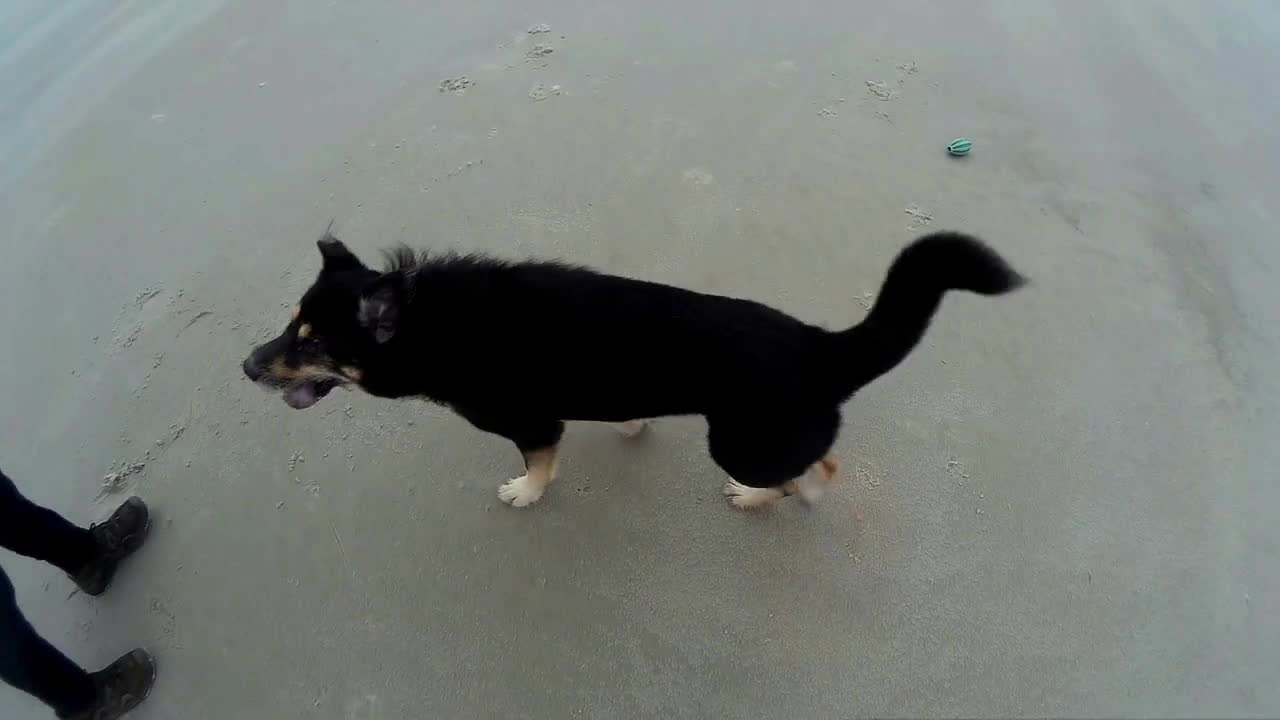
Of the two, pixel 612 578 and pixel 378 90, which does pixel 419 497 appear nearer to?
pixel 612 578

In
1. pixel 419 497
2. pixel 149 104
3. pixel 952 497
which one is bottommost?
pixel 952 497

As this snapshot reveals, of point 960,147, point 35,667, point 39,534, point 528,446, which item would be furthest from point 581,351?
point 960,147

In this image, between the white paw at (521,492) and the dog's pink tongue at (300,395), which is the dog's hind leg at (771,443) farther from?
the dog's pink tongue at (300,395)

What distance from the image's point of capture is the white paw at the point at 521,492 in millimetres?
2904

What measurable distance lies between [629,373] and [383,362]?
100 centimetres

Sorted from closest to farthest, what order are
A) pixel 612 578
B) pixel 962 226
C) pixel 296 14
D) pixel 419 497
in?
pixel 612 578 → pixel 419 497 → pixel 962 226 → pixel 296 14

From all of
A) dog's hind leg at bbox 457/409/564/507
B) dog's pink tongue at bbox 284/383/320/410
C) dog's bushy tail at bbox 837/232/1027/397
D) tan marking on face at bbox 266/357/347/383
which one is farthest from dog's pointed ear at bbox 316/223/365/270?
dog's bushy tail at bbox 837/232/1027/397

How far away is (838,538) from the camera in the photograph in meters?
2.77

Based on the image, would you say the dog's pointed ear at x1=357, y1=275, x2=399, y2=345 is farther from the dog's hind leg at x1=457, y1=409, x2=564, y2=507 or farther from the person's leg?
the person's leg

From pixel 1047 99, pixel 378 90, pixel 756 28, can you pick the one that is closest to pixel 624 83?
pixel 756 28

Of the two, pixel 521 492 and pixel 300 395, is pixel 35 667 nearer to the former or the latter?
pixel 300 395

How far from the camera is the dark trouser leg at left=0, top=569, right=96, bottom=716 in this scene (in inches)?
83.3

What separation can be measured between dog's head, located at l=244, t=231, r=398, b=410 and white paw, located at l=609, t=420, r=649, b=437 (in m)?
1.20

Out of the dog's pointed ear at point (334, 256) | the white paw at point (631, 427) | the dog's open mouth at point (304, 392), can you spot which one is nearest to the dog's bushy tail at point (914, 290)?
the white paw at point (631, 427)
